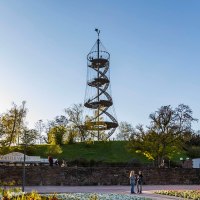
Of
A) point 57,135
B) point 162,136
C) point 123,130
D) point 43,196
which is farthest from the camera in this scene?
point 123,130

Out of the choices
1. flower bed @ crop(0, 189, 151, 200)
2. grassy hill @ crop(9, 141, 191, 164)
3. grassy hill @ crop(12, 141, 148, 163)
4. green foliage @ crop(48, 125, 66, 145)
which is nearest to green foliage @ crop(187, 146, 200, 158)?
grassy hill @ crop(9, 141, 191, 164)

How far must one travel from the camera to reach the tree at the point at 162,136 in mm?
49825

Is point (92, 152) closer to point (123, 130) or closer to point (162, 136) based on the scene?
point (162, 136)

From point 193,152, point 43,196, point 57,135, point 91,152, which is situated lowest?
point 43,196

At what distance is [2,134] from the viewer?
54562 millimetres

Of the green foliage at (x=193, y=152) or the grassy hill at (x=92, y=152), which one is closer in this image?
the grassy hill at (x=92, y=152)

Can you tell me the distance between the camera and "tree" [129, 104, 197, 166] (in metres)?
49.8

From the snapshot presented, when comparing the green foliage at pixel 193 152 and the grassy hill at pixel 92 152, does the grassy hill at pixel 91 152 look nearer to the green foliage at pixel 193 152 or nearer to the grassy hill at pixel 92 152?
the grassy hill at pixel 92 152

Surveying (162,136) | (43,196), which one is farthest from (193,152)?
(43,196)

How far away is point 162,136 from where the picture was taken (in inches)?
1969

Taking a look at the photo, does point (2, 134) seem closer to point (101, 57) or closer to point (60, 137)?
point (60, 137)

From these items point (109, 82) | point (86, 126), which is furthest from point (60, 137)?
point (109, 82)

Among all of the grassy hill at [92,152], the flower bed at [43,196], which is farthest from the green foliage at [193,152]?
the flower bed at [43,196]

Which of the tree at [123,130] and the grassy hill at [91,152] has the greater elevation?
the tree at [123,130]
